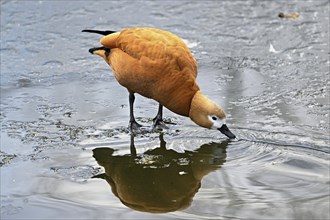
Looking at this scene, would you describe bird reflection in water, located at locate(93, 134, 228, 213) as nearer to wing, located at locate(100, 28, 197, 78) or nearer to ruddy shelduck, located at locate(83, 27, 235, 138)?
ruddy shelduck, located at locate(83, 27, 235, 138)

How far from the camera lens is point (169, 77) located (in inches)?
190

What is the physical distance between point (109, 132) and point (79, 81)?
1136 mm

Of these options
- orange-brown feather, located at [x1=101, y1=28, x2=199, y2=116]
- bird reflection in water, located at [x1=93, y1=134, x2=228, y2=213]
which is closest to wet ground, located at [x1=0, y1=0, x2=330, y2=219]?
bird reflection in water, located at [x1=93, y1=134, x2=228, y2=213]

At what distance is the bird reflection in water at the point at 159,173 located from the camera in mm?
4121

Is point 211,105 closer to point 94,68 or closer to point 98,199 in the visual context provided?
point 98,199

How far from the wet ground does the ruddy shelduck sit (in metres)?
0.25

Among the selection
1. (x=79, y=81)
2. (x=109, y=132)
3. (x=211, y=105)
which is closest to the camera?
(x=211, y=105)

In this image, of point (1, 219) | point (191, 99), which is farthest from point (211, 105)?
point (1, 219)

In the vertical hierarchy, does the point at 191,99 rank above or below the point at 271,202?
above

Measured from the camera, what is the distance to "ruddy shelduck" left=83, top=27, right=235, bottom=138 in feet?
15.8

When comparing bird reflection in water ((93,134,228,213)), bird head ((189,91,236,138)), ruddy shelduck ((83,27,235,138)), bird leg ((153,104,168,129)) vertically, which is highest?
ruddy shelduck ((83,27,235,138))

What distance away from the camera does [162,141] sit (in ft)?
16.4

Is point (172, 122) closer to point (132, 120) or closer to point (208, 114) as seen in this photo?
point (132, 120)

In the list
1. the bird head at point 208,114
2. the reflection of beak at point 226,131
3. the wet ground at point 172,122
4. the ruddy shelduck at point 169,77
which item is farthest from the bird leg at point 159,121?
the reflection of beak at point 226,131
